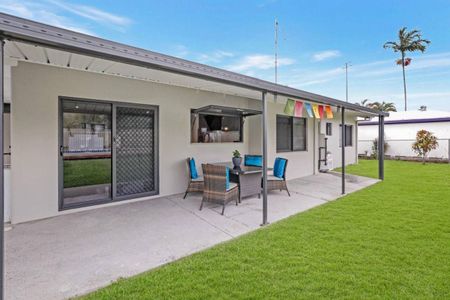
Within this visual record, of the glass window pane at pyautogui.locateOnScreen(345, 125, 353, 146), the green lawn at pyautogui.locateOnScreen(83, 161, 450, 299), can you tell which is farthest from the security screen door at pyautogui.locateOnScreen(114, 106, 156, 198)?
the glass window pane at pyautogui.locateOnScreen(345, 125, 353, 146)

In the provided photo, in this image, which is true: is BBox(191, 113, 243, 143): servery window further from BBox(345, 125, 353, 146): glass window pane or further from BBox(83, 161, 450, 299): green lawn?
BBox(345, 125, 353, 146): glass window pane

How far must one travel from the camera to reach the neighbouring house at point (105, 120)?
310 cm

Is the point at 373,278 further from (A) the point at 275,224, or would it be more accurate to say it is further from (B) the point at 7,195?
(B) the point at 7,195

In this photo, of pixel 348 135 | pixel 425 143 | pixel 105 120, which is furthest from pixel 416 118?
pixel 105 120

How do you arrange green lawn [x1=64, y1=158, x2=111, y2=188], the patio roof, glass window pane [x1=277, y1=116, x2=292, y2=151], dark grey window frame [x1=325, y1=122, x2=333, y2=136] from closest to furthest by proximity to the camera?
the patio roof, green lawn [x1=64, y1=158, x2=111, y2=188], glass window pane [x1=277, y1=116, x2=292, y2=151], dark grey window frame [x1=325, y1=122, x2=333, y2=136]

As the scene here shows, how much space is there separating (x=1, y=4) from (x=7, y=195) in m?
3.84

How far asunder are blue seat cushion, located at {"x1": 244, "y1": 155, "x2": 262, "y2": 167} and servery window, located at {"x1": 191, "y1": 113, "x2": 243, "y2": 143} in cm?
85

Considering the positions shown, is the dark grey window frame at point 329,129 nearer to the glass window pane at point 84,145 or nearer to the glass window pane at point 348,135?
the glass window pane at point 348,135

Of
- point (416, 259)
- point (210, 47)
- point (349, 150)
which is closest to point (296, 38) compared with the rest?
point (210, 47)

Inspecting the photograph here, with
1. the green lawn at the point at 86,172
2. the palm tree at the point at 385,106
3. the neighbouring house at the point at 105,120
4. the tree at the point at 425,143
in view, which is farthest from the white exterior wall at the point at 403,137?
the palm tree at the point at 385,106

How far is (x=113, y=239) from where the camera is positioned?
3.35m

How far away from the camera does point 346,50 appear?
13.9 meters

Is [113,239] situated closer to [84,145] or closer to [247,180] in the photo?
[84,145]

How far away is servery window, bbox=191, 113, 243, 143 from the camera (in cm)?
644
